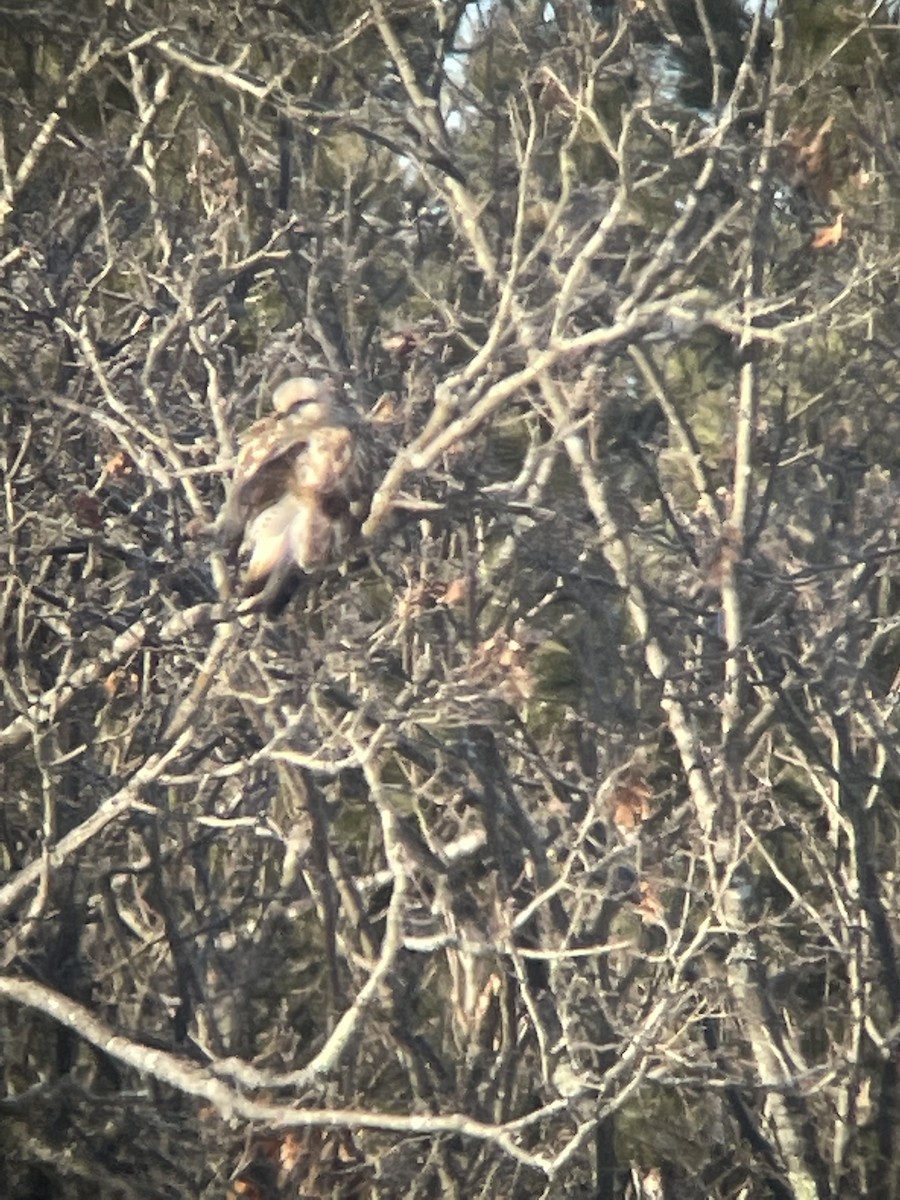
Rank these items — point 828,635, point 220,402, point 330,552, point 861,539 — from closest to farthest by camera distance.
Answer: point 330,552, point 220,402, point 828,635, point 861,539

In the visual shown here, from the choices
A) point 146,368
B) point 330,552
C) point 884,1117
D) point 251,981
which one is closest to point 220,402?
point 146,368

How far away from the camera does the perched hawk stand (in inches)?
142

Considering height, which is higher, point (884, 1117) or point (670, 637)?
point (670, 637)

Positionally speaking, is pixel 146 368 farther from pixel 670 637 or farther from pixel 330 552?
pixel 670 637

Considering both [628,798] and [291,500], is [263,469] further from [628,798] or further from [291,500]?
[628,798]

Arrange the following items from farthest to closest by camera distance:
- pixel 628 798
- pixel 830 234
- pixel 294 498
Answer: pixel 830 234
pixel 628 798
pixel 294 498

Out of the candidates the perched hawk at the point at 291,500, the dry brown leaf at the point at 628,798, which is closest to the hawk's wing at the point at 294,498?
the perched hawk at the point at 291,500

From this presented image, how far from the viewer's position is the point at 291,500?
3.65 meters

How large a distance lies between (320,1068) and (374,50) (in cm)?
365

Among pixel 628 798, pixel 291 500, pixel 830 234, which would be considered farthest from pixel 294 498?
pixel 830 234

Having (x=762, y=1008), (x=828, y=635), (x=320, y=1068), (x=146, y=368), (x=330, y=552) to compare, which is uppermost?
(x=146, y=368)

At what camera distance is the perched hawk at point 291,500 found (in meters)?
3.62

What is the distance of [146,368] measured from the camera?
13.6 feet

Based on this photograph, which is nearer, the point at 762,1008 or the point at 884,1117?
the point at 762,1008
